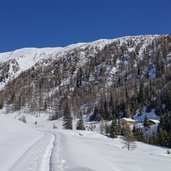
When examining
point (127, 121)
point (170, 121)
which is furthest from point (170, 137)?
point (127, 121)

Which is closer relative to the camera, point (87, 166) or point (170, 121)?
point (87, 166)

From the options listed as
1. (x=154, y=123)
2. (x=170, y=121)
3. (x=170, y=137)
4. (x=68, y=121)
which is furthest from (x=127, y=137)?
(x=154, y=123)

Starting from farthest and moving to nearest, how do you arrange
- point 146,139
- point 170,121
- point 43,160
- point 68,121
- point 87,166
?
point 68,121 → point 170,121 → point 146,139 → point 43,160 → point 87,166

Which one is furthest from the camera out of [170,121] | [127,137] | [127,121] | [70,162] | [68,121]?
[127,121]

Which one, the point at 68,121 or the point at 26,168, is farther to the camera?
the point at 68,121

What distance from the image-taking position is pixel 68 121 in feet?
518

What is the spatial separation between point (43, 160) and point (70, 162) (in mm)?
3249

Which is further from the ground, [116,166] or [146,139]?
[116,166]

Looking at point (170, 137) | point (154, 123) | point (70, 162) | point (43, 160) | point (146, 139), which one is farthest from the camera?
point (154, 123)

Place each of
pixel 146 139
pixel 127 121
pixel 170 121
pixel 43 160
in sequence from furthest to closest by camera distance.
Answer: pixel 127 121 < pixel 170 121 < pixel 146 139 < pixel 43 160

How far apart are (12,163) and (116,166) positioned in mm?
6847

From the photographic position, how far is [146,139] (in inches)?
Answer: 5197

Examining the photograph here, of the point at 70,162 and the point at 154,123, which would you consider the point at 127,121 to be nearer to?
the point at 154,123

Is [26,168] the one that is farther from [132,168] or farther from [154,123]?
[154,123]
